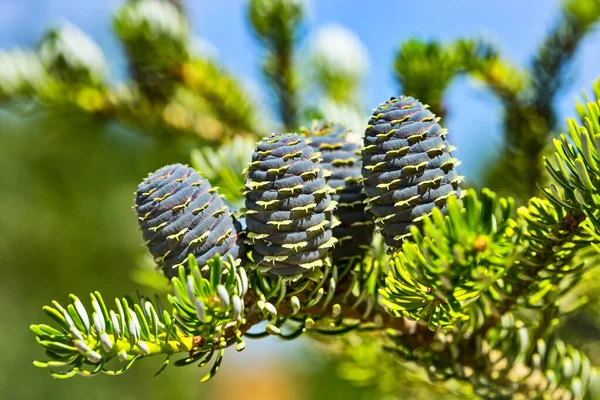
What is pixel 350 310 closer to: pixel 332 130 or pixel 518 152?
pixel 332 130

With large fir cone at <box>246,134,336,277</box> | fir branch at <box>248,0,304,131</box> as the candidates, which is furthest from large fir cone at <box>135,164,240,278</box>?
fir branch at <box>248,0,304,131</box>

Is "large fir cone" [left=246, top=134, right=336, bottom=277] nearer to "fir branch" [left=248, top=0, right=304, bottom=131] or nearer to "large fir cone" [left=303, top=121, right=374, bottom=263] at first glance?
"large fir cone" [left=303, top=121, right=374, bottom=263]

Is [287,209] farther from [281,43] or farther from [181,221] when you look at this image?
[281,43]

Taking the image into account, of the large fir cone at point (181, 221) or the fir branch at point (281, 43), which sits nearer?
the large fir cone at point (181, 221)

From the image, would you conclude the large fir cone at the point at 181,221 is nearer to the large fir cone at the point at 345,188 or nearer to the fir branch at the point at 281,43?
the large fir cone at the point at 345,188

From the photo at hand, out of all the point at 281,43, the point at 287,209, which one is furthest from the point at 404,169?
the point at 281,43

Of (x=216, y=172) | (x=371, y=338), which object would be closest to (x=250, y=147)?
(x=216, y=172)

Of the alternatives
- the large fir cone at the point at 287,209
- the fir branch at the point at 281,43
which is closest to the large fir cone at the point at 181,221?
the large fir cone at the point at 287,209
